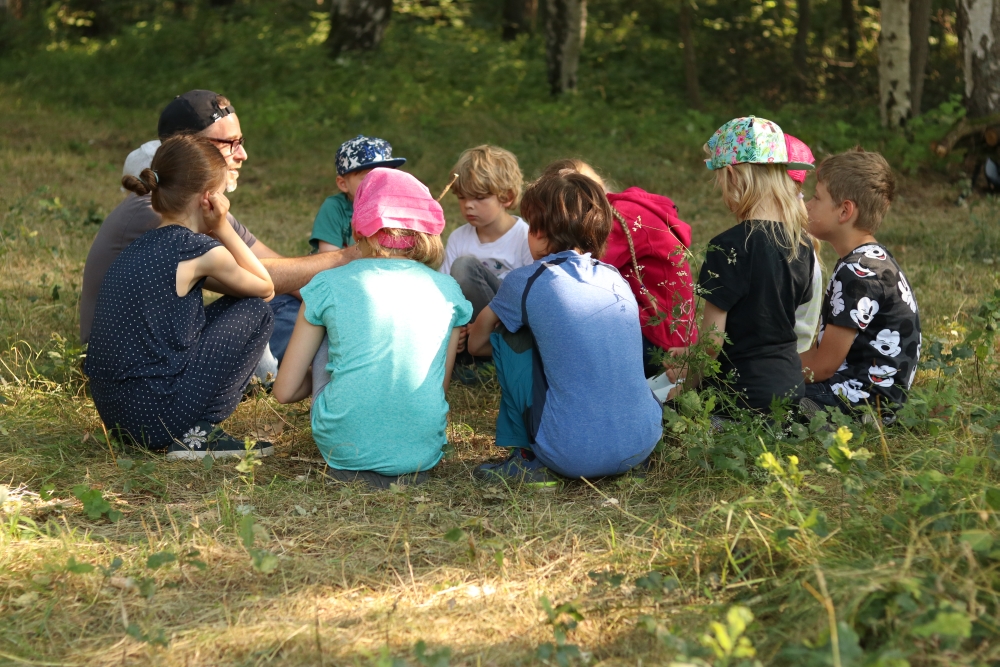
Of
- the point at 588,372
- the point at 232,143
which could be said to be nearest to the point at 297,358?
the point at 588,372

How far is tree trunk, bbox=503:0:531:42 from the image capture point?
52.6ft

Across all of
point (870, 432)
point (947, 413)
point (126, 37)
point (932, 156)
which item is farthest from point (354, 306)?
point (126, 37)

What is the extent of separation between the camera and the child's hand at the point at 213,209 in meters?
3.76

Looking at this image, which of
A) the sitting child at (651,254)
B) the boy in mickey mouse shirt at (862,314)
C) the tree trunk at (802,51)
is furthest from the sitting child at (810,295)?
the tree trunk at (802,51)

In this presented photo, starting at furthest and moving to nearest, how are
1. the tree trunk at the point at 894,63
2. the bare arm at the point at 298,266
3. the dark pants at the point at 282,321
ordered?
the tree trunk at the point at 894,63 → the dark pants at the point at 282,321 → the bare arm at the point at 298,266

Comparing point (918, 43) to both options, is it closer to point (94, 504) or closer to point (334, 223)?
point (334, 223)

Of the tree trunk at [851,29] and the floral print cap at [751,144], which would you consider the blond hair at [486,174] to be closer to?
the floral print cap at [751,144]

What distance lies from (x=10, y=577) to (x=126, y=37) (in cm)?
1457

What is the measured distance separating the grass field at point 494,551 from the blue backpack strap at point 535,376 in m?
0.26

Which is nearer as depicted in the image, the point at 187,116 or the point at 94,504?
the point at 94,504

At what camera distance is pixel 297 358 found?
3.56 m

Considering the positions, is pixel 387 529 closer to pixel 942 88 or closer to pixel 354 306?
pixel 354 306

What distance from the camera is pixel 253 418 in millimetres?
4164

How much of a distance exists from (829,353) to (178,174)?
8.79ft
